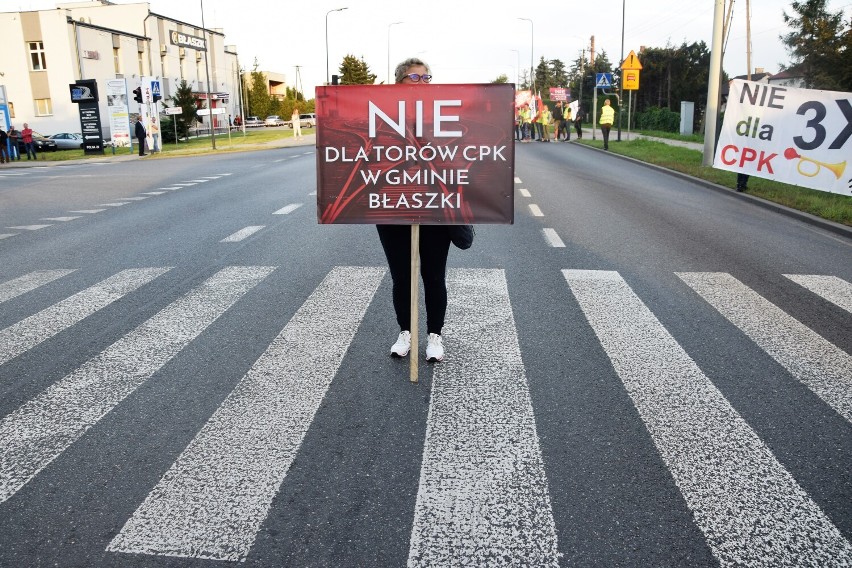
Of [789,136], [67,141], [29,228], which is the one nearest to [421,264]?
[29,228]

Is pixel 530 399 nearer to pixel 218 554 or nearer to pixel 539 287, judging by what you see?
pixel 218 554

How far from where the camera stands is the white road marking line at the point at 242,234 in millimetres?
9809

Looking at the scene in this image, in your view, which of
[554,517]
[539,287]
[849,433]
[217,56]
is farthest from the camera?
[217,56]

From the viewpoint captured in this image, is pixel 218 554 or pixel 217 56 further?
pixel 217 56

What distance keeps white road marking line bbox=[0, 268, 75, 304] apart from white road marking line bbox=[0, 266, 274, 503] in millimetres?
1723

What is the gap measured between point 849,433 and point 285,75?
457ft

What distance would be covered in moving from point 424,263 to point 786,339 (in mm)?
2681

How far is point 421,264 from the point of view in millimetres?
4973

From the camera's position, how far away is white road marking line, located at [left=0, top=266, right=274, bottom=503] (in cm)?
363

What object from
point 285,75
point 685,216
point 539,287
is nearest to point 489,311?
point 539,287

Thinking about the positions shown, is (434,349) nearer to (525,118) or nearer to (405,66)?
(405,66)

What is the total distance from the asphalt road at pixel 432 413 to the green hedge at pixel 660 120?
1875 inches

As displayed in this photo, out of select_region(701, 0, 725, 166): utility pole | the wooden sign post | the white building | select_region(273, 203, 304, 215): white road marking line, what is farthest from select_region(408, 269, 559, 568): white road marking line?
the white building

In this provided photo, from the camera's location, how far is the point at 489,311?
6.23 m
